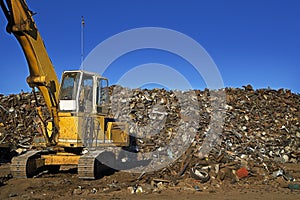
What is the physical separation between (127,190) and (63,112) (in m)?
2.74

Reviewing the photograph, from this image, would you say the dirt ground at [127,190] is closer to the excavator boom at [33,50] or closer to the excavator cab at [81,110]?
the excavator cab at [81,110]

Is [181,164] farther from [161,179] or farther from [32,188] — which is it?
[32,188]

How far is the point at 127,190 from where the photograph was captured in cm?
799

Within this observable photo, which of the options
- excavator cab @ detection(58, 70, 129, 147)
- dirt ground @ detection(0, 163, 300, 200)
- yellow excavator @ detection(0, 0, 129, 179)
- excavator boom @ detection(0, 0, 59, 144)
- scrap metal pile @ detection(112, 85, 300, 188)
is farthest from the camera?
scrap metal pile @ detection(112, 85, 300, 188)

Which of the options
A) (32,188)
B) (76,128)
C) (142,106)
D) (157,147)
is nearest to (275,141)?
(157,147)

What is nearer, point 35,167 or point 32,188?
point 32,188

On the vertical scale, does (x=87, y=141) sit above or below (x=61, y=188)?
above

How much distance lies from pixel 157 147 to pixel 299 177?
653cm

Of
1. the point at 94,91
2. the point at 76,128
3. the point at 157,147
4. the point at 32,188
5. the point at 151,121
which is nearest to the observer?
the point at 32,188

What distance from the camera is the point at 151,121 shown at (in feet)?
57.1

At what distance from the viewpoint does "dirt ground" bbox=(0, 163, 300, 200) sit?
7492 millimetres

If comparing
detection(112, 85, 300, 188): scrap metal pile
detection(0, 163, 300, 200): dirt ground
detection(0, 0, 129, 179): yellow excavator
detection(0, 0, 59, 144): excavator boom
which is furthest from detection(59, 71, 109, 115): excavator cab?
detection(112, 85, 300, 188): scrap metal pile

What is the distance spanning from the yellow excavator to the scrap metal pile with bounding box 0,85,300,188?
3698 millimetres

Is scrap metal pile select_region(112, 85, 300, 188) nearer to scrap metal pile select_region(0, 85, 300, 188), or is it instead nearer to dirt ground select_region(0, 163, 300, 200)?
scrap metal pile select_region(0, 85, 300, 188)
